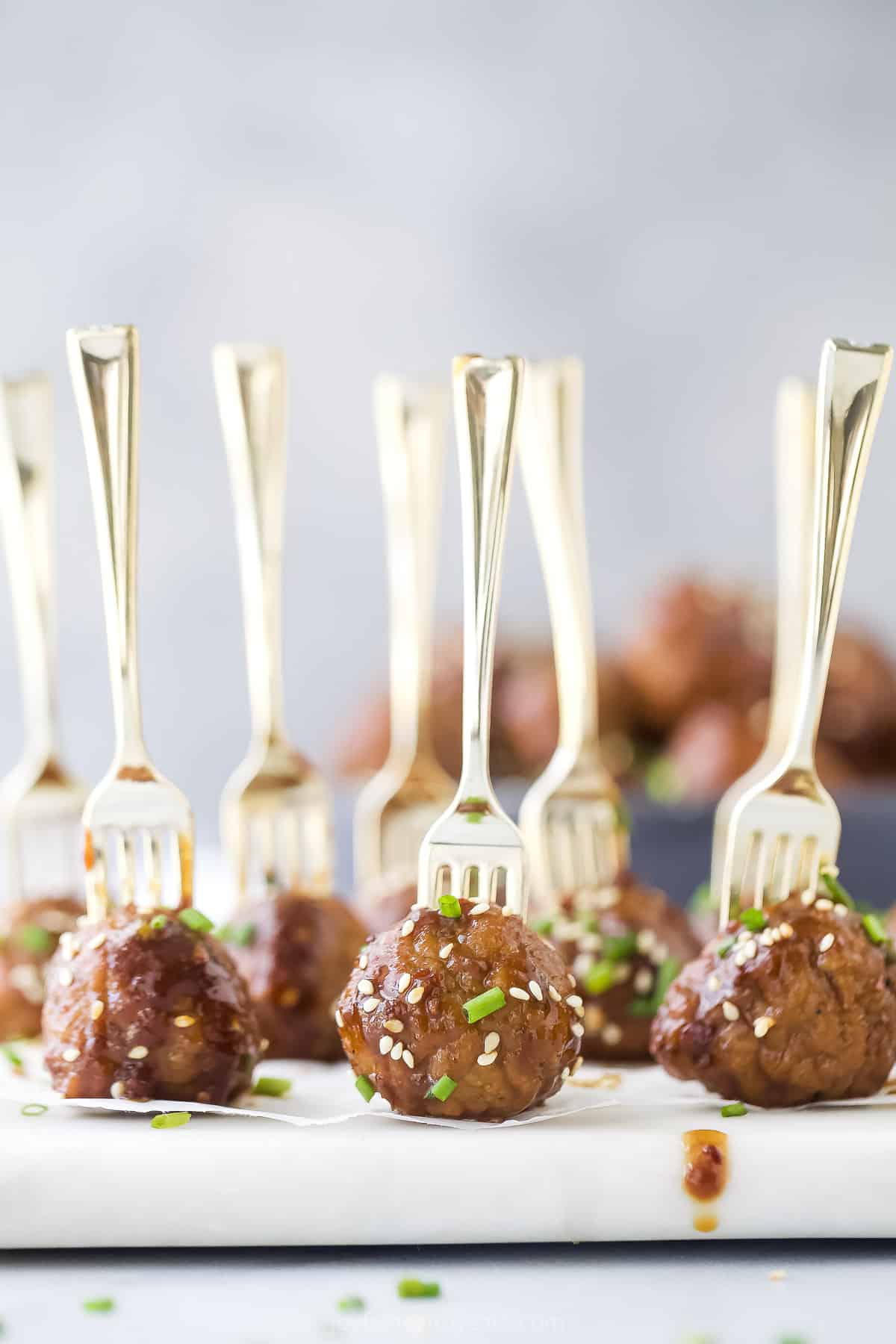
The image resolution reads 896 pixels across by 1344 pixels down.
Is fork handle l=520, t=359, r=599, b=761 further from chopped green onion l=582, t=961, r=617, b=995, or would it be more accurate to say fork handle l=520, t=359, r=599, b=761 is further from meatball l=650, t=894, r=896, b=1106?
meatball l=650, t=894, r=896, b=1106

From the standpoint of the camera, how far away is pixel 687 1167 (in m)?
1.76

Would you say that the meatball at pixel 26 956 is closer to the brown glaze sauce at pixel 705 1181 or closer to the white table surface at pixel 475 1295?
the white table surface at pixel 475 1295

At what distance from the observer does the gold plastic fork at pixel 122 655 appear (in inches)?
77.9

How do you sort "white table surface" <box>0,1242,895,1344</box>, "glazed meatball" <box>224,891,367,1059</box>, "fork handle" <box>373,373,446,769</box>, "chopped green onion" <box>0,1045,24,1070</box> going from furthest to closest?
"fork handle" <box>373,373,446,769</box>, "glazed meatball" <box>224,891,367,1059</box>, "chopped green onion" <box>0,1045,24,1070</box>, "white table surface" <box>0,1242,895,1344</box>

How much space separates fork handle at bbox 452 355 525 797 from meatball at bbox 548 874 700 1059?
2.05 feet

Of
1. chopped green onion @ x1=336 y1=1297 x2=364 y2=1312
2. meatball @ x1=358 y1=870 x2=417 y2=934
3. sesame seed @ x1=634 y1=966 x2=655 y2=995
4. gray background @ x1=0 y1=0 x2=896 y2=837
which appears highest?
gray background @ x1=0 y1=0 x2=896 y2=837

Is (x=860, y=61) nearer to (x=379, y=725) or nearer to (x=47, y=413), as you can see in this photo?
(x=379, y=725)

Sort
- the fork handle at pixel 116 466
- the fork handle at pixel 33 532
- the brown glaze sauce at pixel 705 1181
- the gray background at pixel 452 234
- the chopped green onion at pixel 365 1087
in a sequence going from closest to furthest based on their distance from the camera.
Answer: the brown glaze sauce at pixel 705 1181 → the chopped green onion at pixel 365 1087 → the fork handle at pixel 116 466 → the fork handle at pixel 33 532 → the gray background at pixel 452 234

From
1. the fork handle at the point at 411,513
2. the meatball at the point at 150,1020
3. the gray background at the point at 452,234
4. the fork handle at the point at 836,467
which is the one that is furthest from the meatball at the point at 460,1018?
the gray background at the point at 452,234

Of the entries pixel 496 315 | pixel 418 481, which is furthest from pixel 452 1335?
pixel 496 315

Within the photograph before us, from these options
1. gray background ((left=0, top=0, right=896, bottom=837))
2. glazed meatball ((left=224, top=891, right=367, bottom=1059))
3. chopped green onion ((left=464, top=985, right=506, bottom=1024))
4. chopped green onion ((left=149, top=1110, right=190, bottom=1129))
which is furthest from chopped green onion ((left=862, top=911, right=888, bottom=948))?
gray background ((left=0, top=0, right=896, bottom=837))

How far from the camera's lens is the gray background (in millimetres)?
5527

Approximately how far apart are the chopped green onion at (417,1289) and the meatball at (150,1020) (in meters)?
0.41

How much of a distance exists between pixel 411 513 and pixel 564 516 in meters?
0.27
